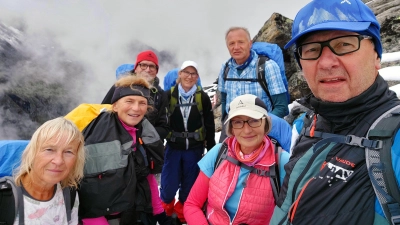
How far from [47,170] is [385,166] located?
10.2 ft

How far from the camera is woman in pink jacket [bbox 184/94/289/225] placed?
9.91ft

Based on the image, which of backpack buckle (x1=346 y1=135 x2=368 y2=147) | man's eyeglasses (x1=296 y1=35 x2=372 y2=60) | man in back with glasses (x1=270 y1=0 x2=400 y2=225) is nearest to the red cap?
man in back with glasses (x1=270 y1=0 x2=400 y2=225)

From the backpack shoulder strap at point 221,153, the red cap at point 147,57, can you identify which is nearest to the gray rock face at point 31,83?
the red cap at point 147,57

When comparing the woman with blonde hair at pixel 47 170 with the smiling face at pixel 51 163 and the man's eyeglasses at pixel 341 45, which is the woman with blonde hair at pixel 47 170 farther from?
the man's eyeglasses at pixel 341 45

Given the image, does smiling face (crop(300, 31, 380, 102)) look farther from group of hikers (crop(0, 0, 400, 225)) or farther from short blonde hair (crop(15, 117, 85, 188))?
short blonde hair (crop(15, 117, 85, 188))

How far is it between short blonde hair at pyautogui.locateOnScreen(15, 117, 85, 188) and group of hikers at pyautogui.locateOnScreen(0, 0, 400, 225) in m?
0.01

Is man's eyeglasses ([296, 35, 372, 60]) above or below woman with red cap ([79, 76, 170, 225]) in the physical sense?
above

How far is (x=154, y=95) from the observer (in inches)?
218

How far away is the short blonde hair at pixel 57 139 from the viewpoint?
2778mm

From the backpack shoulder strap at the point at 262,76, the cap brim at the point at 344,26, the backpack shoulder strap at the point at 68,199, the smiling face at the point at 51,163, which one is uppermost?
the cap brim at the point at 344,26

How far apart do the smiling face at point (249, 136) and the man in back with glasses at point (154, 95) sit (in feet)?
7.72

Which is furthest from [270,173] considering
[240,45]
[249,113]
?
[240,45]

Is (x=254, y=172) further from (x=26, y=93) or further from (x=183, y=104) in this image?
(x=26, y=93)

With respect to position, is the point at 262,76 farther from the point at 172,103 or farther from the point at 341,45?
the point at 341,45
